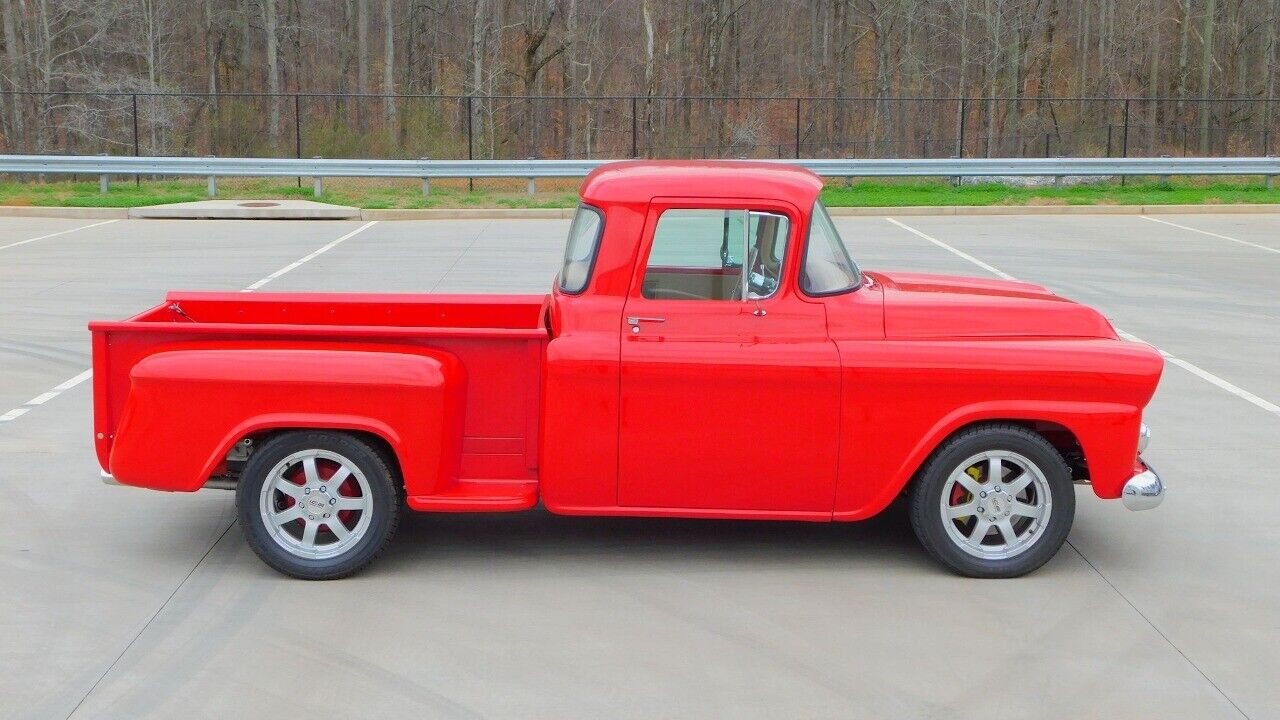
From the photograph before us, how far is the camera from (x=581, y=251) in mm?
5855

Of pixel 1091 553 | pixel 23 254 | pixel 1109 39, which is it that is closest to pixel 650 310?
pixel 1091 553

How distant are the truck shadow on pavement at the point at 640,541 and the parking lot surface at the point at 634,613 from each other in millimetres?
17

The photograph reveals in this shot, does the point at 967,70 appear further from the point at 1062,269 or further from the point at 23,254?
the point at 23,254

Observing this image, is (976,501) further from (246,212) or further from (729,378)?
(246,212)

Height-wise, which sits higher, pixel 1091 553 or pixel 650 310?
pixel 650 310

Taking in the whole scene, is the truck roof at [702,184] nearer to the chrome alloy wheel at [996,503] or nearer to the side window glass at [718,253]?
the side window glass at [718,253]

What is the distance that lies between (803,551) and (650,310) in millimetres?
1379

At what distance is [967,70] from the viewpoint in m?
49.6

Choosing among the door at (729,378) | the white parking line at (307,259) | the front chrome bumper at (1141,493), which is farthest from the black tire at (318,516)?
the white parking line at (307,259)

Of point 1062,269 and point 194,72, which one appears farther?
point 194,72

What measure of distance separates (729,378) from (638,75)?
152 feet

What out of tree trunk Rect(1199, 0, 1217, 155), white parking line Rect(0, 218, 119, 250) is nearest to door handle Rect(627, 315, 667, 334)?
white parking line Rect(0, 218, 119, 250)

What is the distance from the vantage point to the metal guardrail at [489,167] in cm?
2547

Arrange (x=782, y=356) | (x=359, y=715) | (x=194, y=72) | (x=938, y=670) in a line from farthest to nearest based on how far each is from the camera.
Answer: (x=194, y=72) → (x=782, y=356) → (x=938, y=670) → (x=359, y=715)
